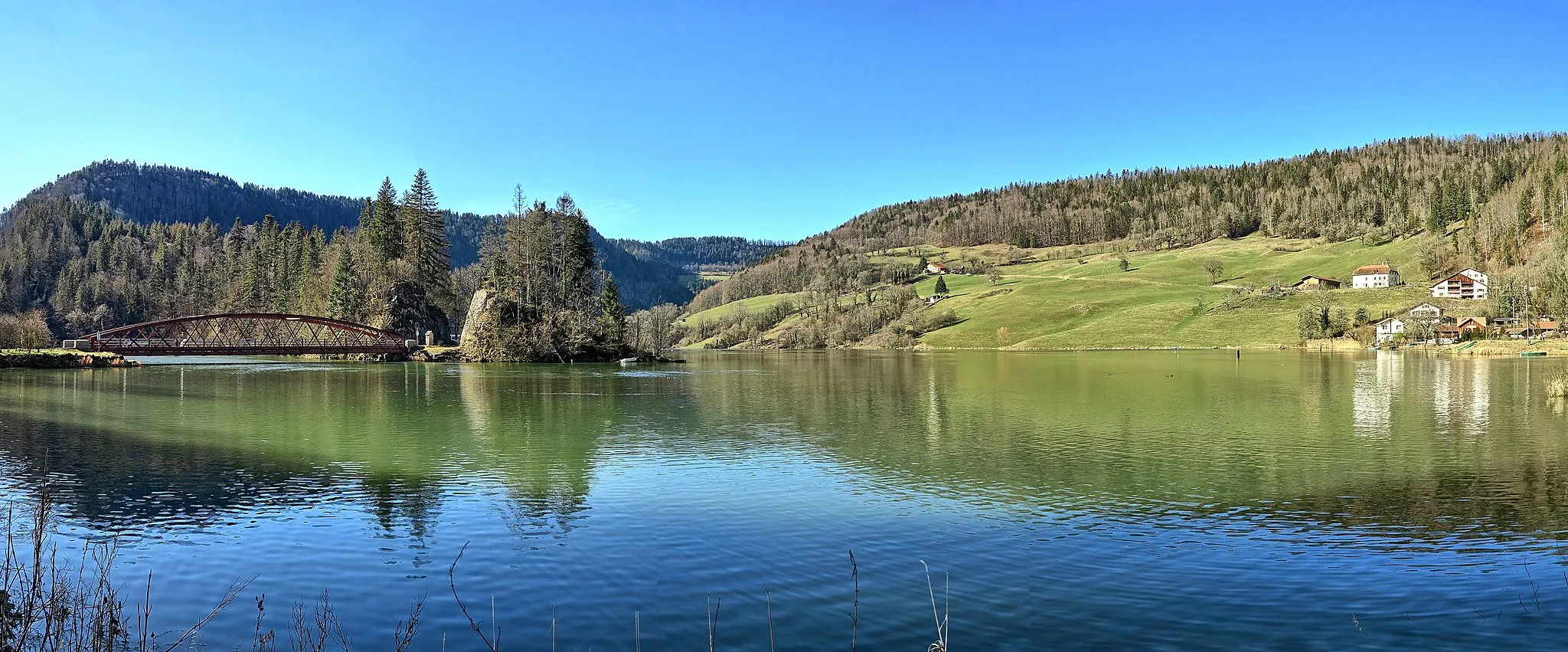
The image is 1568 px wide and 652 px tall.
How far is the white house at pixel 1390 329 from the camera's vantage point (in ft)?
417

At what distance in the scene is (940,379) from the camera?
65.7 m

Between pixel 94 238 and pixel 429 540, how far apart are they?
239410 millimetres

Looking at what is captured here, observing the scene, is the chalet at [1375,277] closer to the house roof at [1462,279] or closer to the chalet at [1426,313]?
the house roof at [1462,279]

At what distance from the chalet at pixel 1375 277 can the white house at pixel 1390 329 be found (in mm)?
41081

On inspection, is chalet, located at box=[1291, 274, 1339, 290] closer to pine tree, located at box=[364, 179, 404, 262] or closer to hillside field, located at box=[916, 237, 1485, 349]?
hillside field, located at box=[916, 237, 1485, 349]

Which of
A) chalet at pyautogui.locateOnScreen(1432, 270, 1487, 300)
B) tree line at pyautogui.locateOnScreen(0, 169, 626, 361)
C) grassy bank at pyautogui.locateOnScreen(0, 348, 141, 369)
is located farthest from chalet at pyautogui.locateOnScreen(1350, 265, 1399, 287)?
grassy bank at pyautogui.locateOnScreen(0, 348, 141, 369)

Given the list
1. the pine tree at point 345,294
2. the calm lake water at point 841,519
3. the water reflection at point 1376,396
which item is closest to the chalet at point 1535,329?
the water reflection at point 1376,396

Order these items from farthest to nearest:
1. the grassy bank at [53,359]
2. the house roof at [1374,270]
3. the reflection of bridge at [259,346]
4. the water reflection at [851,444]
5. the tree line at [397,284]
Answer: the house roof at [1374,270]
the tree line at [397,284]
the reflection of bridge at [259,346]
the grassy bank at [53,359]
the water reflection at [851,444]

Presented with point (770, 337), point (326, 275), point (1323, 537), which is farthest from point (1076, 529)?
point (770, 337)

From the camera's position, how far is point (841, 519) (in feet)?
56.4

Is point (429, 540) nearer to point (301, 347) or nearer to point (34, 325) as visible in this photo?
point (301, 347)

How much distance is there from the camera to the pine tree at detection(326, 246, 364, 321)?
364 ft

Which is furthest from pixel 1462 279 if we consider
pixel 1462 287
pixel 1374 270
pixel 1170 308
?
pixel 1170 308

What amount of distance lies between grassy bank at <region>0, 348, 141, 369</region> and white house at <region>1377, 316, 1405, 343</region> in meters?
154
